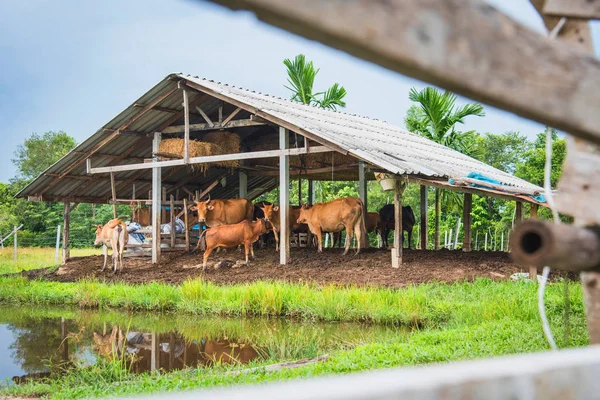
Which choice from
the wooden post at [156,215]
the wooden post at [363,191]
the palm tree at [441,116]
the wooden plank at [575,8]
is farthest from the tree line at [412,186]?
the wooden plank at [575,8]

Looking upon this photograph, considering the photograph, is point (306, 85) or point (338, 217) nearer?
point (338, 217)

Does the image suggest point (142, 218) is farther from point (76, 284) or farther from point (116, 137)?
point (76, 284)

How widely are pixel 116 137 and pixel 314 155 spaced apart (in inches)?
210

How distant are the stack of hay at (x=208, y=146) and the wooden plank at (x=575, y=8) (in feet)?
47.2

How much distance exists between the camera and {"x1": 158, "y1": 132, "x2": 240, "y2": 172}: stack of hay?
645 inches

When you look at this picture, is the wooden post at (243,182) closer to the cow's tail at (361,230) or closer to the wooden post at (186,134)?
the wooden post at (186,134)

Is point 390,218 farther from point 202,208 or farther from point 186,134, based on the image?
point 186,134

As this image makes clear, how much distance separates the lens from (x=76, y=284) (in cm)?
1543

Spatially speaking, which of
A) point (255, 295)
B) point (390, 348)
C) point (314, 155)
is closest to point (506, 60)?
point (390, 348)

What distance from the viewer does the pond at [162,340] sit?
8320 millimetres

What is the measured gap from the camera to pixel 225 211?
18.6 meters

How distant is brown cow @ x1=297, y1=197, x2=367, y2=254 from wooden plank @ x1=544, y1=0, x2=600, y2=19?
1319cm

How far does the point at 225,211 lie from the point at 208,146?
2.64 m

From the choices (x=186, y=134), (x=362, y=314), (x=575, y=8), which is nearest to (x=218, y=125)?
(x=186, y=134)
